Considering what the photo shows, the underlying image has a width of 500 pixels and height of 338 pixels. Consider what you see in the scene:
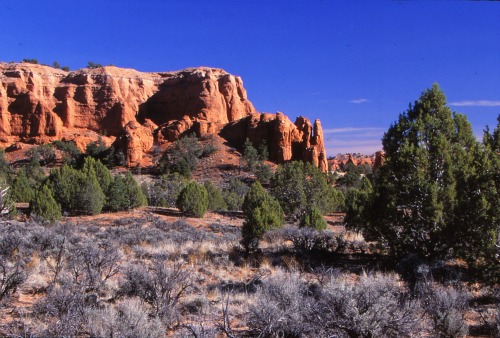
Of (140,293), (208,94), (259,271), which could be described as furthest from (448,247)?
(208,94)

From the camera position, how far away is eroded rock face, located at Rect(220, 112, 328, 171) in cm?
6225

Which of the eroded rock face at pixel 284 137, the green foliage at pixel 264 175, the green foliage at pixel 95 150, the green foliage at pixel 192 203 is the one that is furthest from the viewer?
the green foliage at pixel 95 150

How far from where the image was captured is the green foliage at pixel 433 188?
8.28 metres

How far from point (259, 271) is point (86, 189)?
17829 millimetres

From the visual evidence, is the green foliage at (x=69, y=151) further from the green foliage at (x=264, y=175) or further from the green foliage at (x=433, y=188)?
the green foliage at (x=433, y=188)

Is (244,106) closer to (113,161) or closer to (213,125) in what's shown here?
(213,125)

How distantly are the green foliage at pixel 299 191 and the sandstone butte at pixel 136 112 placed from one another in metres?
28.6

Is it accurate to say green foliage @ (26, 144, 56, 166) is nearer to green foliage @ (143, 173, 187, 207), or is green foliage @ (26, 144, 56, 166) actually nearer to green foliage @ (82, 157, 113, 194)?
green foliage @ (143, 173, 187, 207)

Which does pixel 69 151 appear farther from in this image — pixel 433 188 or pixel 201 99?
pixel 433 188

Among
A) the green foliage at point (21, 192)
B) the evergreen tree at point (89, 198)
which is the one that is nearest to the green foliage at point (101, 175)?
the evergreen tree at point (89, 198)

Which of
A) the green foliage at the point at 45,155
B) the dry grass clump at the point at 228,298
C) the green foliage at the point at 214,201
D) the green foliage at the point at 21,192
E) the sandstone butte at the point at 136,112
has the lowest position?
the dry grass clump at the point at 228,298

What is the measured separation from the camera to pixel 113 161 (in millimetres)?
A: 59719

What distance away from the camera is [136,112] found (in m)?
83.9

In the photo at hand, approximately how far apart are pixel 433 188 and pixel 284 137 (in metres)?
53.8
